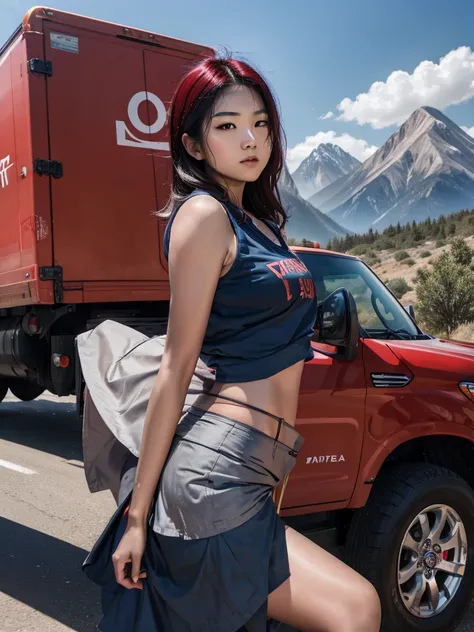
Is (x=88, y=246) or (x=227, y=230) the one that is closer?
(x=227, y=230)

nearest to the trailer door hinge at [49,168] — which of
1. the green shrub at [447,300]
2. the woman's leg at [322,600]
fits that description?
the woman's leg at [322,600]

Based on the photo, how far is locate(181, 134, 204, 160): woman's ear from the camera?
5.80ft

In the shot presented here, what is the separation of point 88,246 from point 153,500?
444cm

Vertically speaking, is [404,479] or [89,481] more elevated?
[89,481]

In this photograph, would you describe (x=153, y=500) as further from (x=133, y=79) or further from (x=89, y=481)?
(x=133, y=79)

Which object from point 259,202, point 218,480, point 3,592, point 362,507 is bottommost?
point 3,592

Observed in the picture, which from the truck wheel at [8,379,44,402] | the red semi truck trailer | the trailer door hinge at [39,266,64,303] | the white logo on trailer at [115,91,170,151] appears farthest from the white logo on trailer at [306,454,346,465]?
the truck wheel at [8,379,44,402]

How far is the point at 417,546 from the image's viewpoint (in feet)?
9.48

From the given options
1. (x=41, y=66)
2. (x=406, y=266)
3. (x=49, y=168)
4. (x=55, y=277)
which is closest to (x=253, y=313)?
(x=55, y=277)

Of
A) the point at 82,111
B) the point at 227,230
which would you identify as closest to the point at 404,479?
the point at 227,230

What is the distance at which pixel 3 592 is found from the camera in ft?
11.2

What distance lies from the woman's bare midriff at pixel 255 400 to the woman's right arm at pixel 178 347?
10 cm

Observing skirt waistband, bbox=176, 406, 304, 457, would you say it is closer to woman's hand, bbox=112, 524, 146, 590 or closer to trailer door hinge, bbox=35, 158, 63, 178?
woman's hand, bbox=112, 524, 146, 590

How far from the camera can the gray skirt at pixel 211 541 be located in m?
1.45
